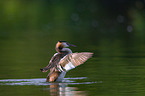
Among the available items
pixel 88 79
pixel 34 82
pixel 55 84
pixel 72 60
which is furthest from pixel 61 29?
pixel 55 84

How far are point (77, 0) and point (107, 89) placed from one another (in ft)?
142

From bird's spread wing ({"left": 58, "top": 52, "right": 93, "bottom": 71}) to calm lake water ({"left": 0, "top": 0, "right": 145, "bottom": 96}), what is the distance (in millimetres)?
390

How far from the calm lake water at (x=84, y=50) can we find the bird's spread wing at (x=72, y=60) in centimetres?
39

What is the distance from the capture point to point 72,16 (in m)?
42.9

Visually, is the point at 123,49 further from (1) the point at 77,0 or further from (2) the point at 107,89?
(1) the point at 77,0

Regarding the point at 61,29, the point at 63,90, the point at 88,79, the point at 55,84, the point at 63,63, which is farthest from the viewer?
the point at 61,29

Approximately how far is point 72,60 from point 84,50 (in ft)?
26.9

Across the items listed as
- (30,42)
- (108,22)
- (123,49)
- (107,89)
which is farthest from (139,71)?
(108,22)

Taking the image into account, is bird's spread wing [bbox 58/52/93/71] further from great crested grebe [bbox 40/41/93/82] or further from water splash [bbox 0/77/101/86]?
water splash [bbox 0/77/101/86]

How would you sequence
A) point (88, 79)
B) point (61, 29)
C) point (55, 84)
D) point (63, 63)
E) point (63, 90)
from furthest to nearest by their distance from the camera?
1. point (61, 29)
2. point (88, 79)
3. point (63, 63)
4. point (55, 84)
5. point (63, 90)

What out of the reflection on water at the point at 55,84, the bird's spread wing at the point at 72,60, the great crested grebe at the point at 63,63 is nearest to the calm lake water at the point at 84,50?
the reflection on water at the point at 55,84

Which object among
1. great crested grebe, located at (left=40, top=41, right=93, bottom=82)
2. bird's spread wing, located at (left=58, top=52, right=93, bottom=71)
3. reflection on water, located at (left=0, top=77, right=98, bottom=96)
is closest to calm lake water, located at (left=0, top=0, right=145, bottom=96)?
reflection on water, located at (left=0, top=77, right=98, bottom=96)

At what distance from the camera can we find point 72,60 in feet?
39.9

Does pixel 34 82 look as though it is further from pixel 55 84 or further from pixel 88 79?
pixel 88 79
